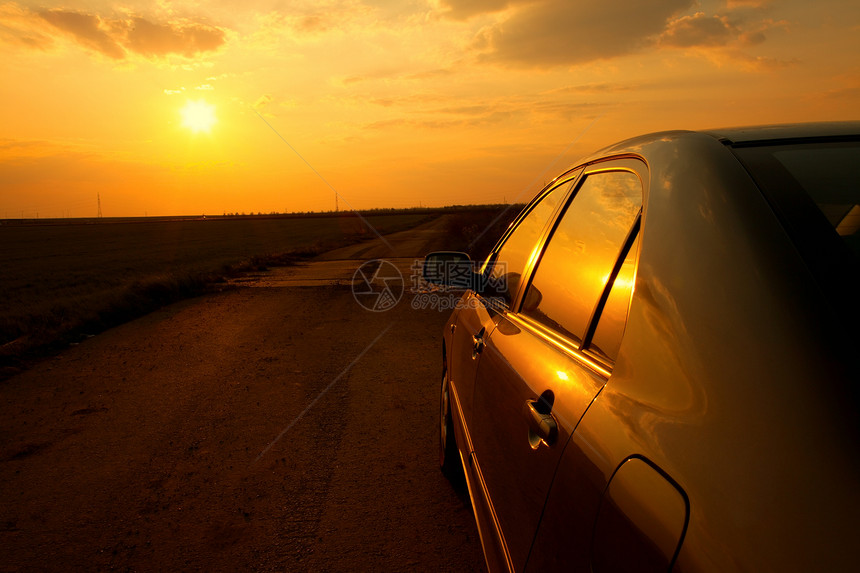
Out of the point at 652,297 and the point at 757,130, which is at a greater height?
the point at 757,130

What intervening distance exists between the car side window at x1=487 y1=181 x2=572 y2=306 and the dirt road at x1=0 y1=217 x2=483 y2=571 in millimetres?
1320

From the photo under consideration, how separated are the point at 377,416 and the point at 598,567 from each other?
398 centimetres

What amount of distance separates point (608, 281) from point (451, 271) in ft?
6.95

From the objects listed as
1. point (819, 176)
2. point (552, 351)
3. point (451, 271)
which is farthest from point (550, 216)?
point (451, 271)

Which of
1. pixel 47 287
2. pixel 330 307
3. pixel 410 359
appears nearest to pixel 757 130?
pixel 410 359

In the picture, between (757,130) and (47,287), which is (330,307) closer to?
(757,130)

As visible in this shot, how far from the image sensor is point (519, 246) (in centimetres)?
294

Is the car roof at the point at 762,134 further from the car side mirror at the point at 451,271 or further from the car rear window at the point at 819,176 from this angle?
the car side mirror at the point at 451,271

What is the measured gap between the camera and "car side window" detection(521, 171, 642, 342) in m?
1.68

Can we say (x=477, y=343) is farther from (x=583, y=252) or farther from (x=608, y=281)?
(x=608, y=281)

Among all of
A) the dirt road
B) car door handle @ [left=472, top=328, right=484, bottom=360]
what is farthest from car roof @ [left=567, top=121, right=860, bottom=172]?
the dirt road

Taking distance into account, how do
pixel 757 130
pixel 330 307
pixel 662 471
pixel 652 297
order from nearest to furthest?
pixel 662 471, pixel 652 297, pixel 757 130, pixel 330 307

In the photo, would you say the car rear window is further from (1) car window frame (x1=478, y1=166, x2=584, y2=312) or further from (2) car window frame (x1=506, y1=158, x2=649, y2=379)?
(1) car window frame (x1=478, y1=166, x2=584, y2=312)

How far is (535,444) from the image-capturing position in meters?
1.62
